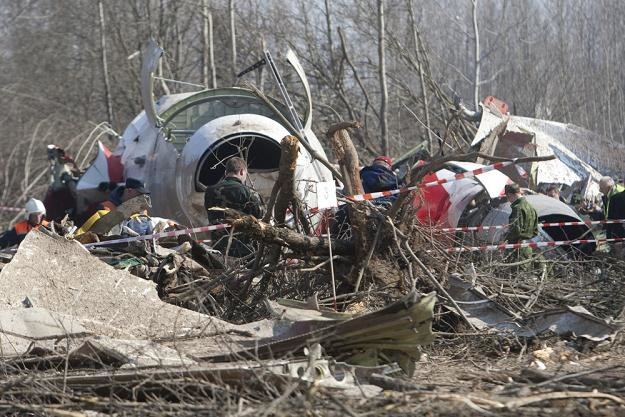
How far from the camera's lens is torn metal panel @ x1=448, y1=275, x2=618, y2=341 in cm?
630

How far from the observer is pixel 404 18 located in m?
25.0

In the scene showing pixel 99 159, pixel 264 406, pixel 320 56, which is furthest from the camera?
pixel 320 56

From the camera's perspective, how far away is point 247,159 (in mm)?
12258

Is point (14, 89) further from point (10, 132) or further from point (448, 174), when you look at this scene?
point (448, 174)

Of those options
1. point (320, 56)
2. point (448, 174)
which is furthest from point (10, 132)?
point (448, 174)

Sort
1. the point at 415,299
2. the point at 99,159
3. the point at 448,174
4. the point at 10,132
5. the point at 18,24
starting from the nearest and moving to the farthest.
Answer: the point at 415,299 < the point at 448,174 < the point at 99,159 < the point at 10,132 < the point at 18,24

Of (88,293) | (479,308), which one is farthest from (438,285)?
(88,293)

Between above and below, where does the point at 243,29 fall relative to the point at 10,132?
above

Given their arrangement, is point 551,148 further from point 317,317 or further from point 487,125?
point 317,317

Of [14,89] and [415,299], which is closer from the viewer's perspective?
[415,299]

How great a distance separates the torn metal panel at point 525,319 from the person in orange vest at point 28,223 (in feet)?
19.8

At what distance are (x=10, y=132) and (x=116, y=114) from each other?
5.32 meters

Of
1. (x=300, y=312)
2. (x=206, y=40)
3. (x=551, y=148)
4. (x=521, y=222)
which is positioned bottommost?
(x=521, y=222)

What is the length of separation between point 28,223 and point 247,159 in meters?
2.72
